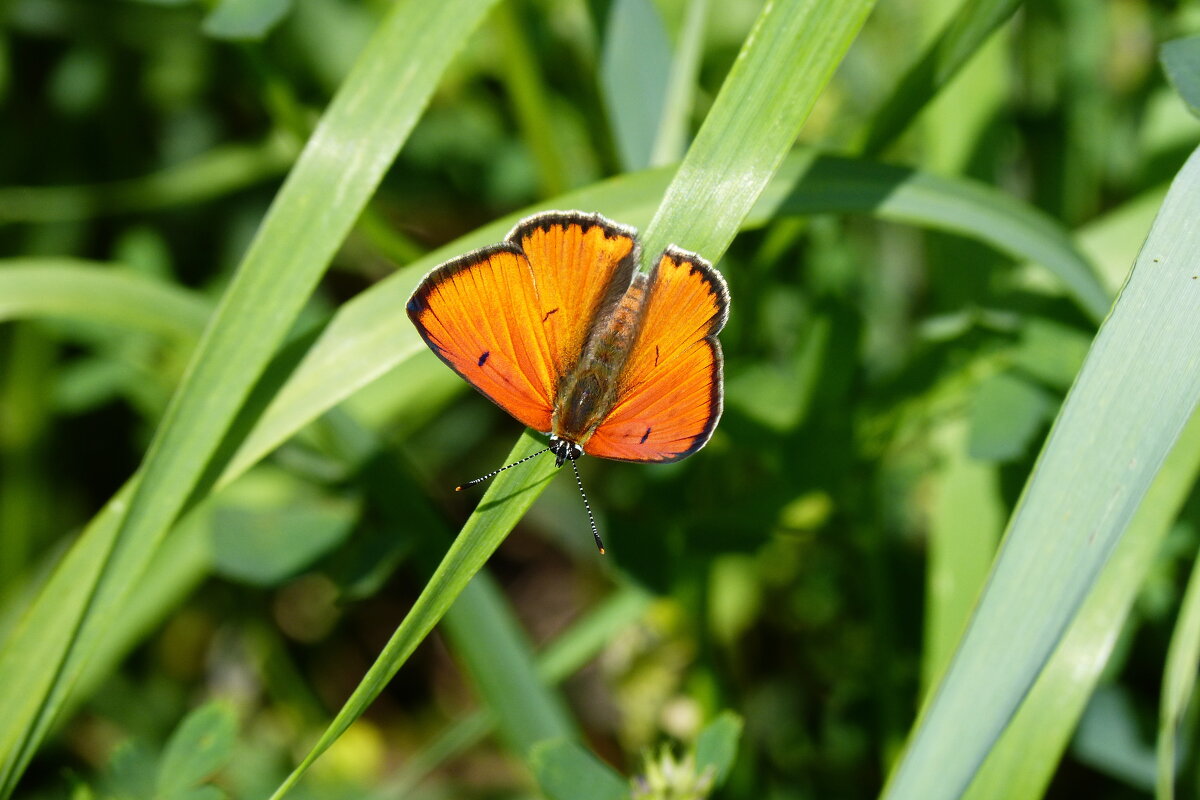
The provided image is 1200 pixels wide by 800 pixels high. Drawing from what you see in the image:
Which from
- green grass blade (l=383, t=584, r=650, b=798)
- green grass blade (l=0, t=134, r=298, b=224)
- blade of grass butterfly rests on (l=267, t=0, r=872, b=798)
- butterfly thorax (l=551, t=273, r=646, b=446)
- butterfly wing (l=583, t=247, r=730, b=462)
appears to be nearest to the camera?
blade of grass butterfly rests on (l=267, t=0, r=872, b=798)

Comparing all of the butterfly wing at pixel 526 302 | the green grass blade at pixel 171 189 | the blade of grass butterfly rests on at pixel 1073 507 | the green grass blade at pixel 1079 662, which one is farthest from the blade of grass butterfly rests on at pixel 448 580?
the green grass blade at pixel 171 189

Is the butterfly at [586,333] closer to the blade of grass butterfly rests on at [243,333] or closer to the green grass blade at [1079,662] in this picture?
the blade of grass butterfly rests on at [243,333]

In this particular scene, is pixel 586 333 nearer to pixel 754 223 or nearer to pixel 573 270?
pixel 573 270

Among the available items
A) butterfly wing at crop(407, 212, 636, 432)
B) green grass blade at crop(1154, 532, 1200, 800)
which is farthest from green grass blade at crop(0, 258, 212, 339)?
green grass blade at crop(1154, 532, 1200, 800)

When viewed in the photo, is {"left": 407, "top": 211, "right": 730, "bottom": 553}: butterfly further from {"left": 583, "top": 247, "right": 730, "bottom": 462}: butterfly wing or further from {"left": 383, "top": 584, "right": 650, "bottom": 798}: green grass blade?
{"left": 383, "top": 584, "right": 650, "bottom": 798}: green grass blade

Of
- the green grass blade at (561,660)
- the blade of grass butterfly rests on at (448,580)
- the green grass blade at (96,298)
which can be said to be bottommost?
the green grass blade at (561,660)

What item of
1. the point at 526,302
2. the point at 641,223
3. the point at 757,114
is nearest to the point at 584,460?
the point at 526,302
